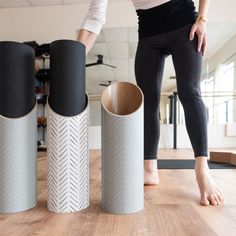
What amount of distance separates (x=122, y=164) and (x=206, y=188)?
1.17 feet

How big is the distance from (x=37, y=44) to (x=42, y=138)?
1.34 m

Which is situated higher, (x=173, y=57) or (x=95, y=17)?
(x=95, y=17)

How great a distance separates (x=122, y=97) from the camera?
1.03m

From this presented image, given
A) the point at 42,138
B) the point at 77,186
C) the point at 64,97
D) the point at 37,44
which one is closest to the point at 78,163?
the point at 77,186

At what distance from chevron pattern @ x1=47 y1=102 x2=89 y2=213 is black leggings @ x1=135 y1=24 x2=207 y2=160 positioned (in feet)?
1.55

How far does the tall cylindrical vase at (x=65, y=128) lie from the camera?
0.91 meters

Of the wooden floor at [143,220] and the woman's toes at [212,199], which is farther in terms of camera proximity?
the woman's toes at [212,199]

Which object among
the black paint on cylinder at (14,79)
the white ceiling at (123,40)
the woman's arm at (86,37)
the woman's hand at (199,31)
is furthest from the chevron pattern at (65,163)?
the white ceiling at (123,40)

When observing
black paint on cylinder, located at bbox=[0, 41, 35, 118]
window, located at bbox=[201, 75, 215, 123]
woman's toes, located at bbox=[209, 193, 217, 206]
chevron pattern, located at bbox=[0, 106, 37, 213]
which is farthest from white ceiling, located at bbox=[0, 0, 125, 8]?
woman's toes, located at bbox=[209, 193, 217, 206]

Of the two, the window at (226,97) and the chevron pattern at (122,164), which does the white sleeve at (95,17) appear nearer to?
the chevron pattern at (122,164)

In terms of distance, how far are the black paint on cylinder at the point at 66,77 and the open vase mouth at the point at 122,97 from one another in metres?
0.13

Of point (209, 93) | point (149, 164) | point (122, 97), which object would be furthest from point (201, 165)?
point (209, 93)

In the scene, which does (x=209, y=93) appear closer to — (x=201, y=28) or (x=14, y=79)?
(x=201, y=28)

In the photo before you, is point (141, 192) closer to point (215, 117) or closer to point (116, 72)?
point (116, 72)
